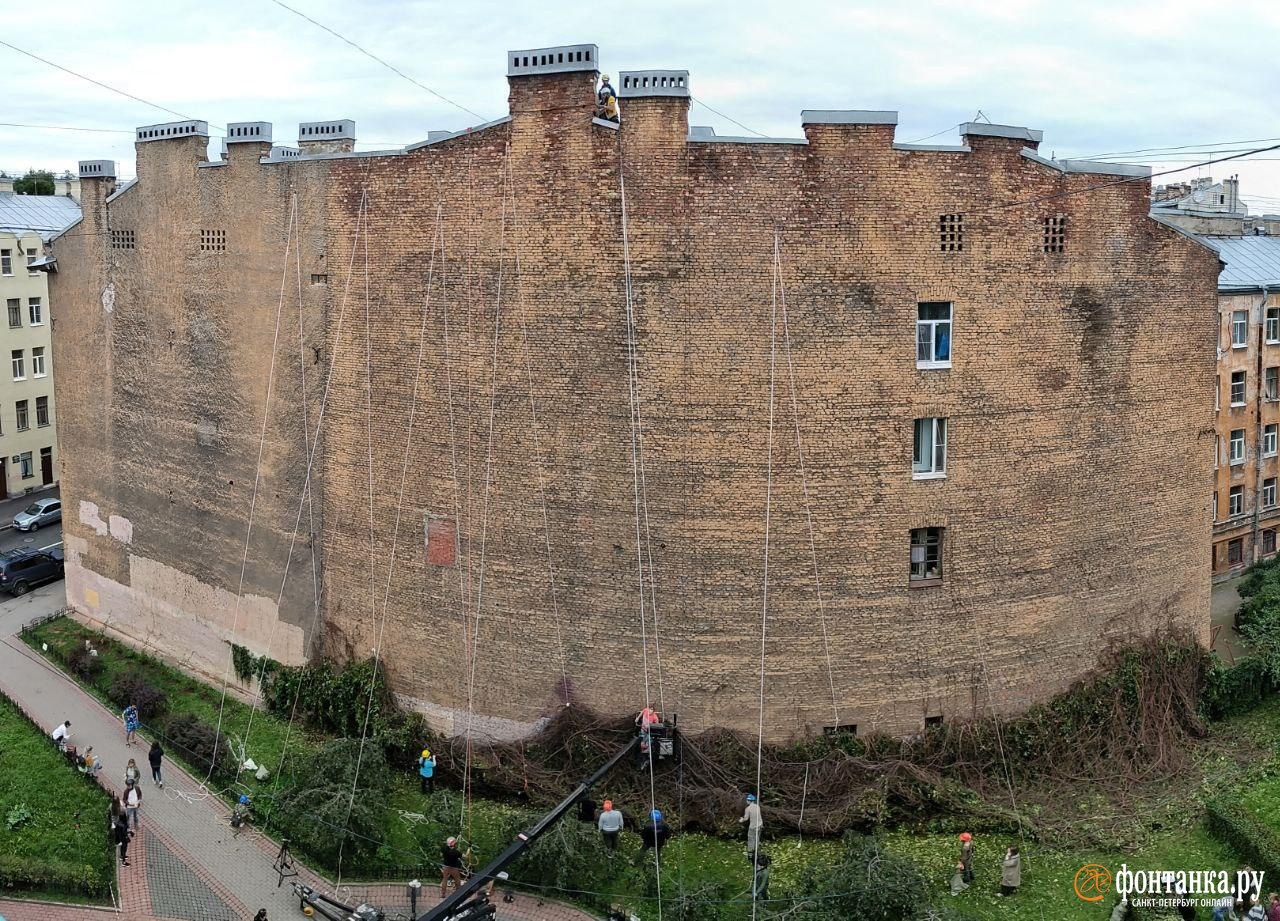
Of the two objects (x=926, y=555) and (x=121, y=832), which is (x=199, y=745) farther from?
(x=926, y=555)

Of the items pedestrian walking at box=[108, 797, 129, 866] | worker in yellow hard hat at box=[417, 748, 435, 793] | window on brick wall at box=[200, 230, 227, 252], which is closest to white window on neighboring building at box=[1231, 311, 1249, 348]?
worker in yellow hard hat at box=[417, 748, 435, 793]

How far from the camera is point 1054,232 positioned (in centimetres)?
2486

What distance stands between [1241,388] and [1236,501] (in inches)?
152

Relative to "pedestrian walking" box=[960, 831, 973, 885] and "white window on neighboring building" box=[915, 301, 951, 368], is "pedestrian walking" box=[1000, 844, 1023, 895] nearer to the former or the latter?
"pedestrian walking" box=[960, 831, 973, 885]

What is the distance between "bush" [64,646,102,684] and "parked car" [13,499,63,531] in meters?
14.1

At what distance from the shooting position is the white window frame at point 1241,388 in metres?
39.7

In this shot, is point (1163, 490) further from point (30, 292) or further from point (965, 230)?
point (30, 292)

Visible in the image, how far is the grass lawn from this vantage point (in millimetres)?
22172

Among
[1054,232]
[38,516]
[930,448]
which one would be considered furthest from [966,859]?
[38,516]

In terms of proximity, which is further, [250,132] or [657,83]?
[250,132]

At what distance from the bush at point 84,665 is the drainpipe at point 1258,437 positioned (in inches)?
1396

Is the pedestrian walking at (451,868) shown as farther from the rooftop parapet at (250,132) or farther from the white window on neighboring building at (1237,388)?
the white window on neighboring building at (1237,388)

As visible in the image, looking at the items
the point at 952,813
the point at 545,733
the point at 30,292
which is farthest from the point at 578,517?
the point at 30,292

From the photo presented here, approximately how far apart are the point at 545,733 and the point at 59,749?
1170 centimetres
